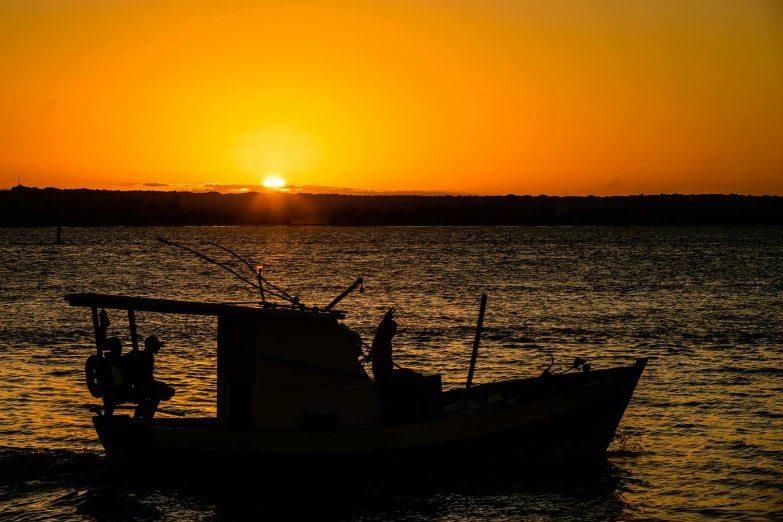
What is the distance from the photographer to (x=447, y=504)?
634 inches

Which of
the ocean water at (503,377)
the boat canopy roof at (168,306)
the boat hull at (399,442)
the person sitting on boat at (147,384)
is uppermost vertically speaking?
the boat canopy roof at (168,306)

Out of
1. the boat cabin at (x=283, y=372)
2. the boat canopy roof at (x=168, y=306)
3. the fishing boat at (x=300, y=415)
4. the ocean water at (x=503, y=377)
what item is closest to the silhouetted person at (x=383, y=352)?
the fishing boat at (x=300, y=415)

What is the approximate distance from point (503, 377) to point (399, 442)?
41.3 ft

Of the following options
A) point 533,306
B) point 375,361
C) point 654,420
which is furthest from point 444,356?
point 533,306

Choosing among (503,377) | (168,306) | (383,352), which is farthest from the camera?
(503,377)

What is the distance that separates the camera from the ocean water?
1622 centimetres

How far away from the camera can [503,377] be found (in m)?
28.2

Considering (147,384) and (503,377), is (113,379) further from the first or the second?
(503,377)

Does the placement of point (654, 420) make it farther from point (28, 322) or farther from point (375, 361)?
point (28, 322)

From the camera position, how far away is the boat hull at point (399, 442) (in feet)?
51.9

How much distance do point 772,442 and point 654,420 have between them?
2932mm

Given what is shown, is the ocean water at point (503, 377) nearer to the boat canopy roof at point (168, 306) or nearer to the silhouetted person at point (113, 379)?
the silhouetted person at point (113, 379)

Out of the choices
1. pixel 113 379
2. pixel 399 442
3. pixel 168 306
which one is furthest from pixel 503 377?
pixel 168 306

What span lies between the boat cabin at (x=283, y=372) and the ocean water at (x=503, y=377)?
58.2 inches
